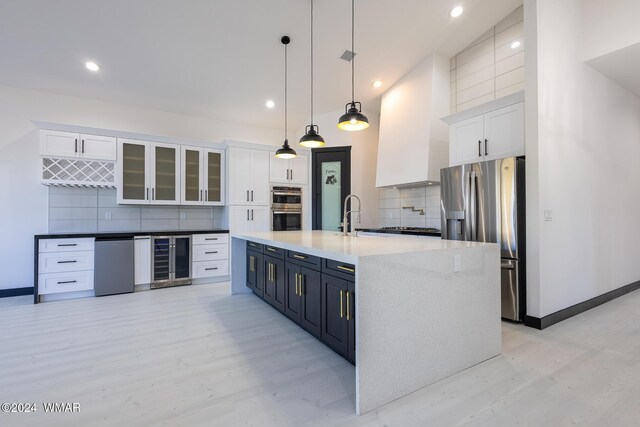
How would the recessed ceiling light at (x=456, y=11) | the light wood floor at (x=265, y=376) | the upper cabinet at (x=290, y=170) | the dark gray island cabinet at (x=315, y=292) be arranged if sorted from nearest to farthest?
1. the light wood floor at (x=265, y=376)
2. the dark gray island cabinet at (x=315, y=292)
3. the recessed ceiling light at (x=456, y=11)
4. the upper cabinet at (x=290, y=170)

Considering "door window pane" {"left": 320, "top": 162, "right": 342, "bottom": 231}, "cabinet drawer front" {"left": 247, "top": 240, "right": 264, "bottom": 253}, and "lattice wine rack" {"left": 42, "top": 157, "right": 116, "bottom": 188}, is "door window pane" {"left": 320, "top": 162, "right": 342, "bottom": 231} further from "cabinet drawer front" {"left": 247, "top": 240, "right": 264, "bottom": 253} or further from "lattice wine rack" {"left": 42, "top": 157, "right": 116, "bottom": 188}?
"lattice wine rack" {"left": 42, "top": 157, "right": 116, "bottom": 188}

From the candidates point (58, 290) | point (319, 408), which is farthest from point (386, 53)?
point (58, 290)

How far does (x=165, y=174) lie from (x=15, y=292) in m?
2.55

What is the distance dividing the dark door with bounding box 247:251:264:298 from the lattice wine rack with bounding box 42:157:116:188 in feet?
8.24

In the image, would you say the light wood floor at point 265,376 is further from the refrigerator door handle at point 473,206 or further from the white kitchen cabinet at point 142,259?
the white kitchen cabinet at point 142,259

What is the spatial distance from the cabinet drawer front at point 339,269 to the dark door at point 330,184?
3.35m

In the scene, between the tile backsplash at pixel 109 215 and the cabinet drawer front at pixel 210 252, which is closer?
the tile backsplash at pixel 109 215

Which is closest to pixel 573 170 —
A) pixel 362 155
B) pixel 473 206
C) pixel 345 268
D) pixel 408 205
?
pixel 473 206

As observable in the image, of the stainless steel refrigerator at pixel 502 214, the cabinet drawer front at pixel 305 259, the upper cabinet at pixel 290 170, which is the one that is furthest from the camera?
the upper cabinet at pixel 290 170

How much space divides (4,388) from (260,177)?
157 inches

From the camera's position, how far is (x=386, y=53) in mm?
4262

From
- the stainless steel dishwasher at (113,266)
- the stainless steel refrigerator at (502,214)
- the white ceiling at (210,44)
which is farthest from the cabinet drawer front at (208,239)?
the stainless steel refrigerator at (502,214)

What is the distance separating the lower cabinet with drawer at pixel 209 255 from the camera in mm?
4730

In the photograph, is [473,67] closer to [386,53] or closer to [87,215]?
[386,53]
